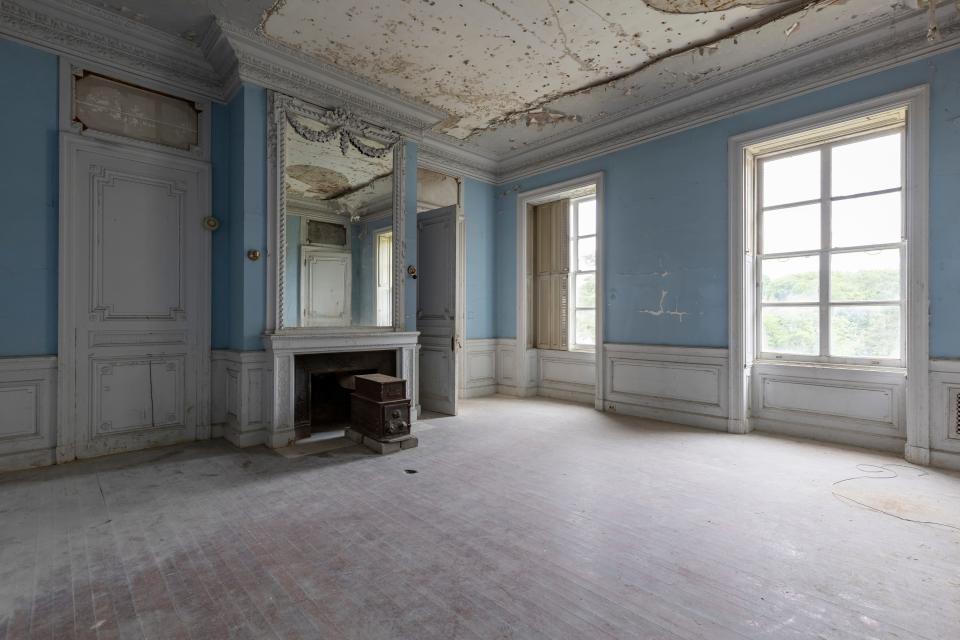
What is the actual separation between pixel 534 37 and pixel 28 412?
15.5ft

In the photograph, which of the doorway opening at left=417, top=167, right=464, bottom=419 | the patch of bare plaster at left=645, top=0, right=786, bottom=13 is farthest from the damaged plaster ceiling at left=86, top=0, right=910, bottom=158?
the doorway opening at left=417, top=167, right=464, bottom=419

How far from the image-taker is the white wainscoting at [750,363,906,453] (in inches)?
149

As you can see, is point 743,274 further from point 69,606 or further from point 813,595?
point 69,606

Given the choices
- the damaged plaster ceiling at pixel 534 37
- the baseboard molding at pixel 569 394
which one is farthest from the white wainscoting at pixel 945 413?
the baseboard molding at pixel 569 394

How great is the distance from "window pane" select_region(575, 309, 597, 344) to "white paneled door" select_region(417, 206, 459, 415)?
1938mm

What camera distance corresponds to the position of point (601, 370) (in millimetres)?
5520

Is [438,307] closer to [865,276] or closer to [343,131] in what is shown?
[343,131]

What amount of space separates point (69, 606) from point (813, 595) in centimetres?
286

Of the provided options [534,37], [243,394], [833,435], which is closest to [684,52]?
[534,37]

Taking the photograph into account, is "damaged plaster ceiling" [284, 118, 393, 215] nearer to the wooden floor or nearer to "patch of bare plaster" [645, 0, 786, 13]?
the wooden floor

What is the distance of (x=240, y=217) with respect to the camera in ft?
13.0

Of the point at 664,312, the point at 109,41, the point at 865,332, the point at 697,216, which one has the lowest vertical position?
the point at 865,332

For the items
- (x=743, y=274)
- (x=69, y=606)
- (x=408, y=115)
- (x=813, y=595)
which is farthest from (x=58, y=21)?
(x=743, y=274)

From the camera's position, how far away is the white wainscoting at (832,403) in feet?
12.5
